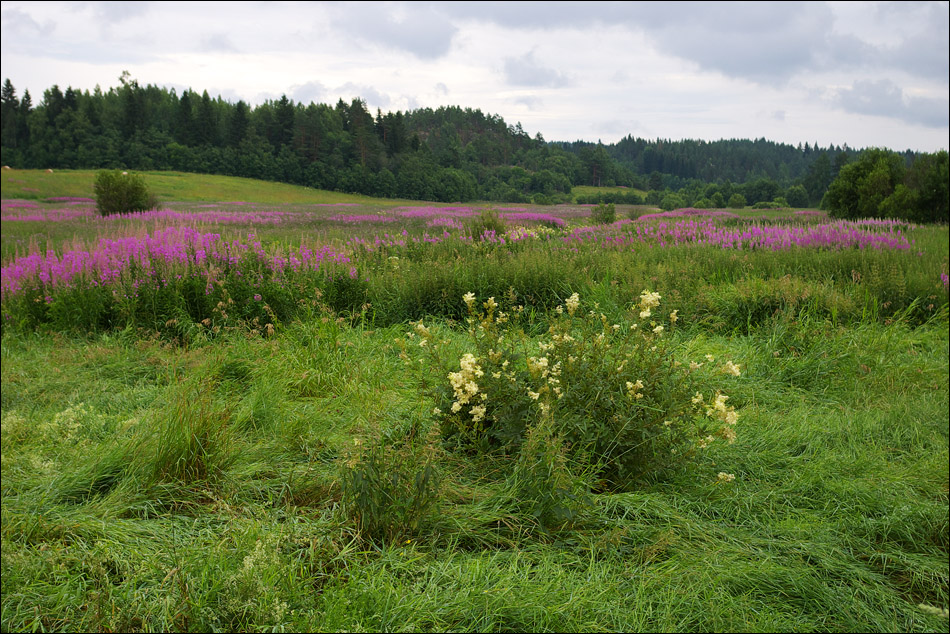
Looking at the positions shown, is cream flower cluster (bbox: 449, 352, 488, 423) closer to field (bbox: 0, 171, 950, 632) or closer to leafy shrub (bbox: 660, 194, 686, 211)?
field (bbox: 0, 171, 950, 632)

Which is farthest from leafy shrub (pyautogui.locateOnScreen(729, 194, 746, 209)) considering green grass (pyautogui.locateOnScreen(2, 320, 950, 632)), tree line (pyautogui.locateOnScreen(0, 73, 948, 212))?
green grass (pyautogui.locateOnScreen(2, 320, 950, 632))

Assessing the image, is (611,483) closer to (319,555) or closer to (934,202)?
(319,555)

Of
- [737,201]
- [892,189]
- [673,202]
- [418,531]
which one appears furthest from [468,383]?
[673,202]

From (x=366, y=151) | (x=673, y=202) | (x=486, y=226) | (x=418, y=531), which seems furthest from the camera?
(x=673, y=202)

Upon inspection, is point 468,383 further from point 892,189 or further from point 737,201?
point 737,201

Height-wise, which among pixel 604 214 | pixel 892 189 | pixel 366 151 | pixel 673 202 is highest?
pixel 366 151

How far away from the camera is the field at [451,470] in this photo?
1971 millimetres

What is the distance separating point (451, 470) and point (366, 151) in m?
46.9

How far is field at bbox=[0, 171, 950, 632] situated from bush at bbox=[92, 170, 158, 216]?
197 inches

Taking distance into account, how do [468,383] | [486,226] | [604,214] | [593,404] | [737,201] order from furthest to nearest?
[737,201] < [604,214] < [486,226] < [593,404] < [468,383]

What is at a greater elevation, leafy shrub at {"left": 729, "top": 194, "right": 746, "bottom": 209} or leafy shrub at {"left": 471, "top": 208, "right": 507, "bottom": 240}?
leafy shrub at {"left": 729, "top": 194, "right": 746, "bottom": 209}

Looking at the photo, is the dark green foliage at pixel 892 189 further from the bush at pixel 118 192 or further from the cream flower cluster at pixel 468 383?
the bush at pixel 118 192

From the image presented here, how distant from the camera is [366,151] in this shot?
152 ft

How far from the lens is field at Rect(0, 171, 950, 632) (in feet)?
6.47
